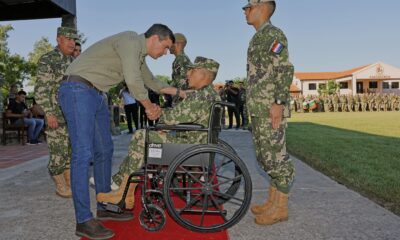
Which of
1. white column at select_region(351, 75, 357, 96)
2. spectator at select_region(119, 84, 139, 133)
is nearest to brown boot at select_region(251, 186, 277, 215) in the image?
spectator at select_region(119, 84, 139, 133)

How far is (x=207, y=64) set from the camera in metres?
3.68

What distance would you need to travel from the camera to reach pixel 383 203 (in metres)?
4.12

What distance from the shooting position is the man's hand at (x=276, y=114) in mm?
3441

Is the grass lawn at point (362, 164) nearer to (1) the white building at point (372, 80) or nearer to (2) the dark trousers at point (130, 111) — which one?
(2) the dark trousers at point (130, 111)

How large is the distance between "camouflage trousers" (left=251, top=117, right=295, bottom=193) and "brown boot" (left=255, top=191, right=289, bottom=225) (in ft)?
0.23

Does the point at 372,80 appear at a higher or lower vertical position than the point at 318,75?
lower

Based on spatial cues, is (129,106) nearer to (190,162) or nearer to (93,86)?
(93,86)

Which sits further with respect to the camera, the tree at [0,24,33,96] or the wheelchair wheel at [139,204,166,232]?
the tree at [0,24,33,96]

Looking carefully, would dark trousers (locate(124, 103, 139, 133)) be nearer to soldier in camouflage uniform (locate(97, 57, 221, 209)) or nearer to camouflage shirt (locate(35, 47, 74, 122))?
camouflage shirt (locate(35, 47, 74, 122))

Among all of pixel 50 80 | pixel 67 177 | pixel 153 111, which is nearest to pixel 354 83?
pixel 67 177

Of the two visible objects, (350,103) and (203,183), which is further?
(350,103)

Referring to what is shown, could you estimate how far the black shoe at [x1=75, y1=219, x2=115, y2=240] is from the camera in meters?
3.12

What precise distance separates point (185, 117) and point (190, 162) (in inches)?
16.1

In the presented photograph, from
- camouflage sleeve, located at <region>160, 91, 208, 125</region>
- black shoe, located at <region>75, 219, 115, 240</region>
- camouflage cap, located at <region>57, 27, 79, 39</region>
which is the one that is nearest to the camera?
black shoe, located at <region>75, 219, 115, 240</region>
